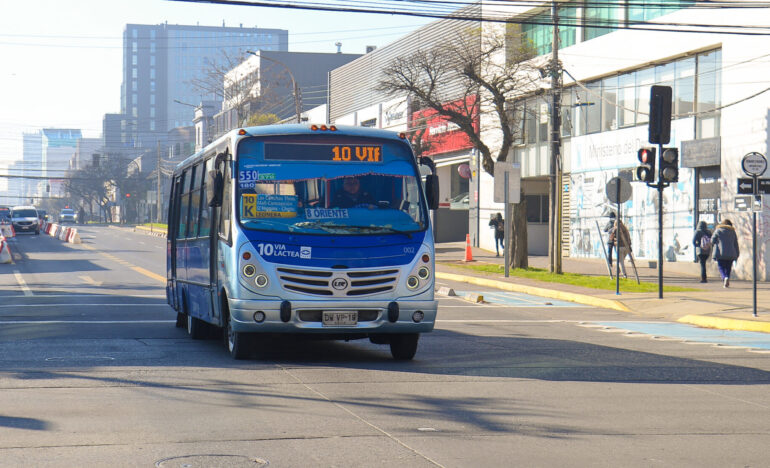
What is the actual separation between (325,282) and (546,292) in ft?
46.1

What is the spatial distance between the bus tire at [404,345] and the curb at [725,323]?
7.62 metres

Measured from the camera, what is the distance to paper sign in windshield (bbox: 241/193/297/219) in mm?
11617

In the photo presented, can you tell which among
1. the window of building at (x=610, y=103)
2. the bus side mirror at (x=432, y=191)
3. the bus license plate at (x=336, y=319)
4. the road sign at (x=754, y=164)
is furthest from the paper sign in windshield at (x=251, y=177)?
the window of building at (x=610, y=103)

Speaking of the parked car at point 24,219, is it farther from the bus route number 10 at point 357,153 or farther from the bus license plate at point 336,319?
the bus license plate at point 336,319

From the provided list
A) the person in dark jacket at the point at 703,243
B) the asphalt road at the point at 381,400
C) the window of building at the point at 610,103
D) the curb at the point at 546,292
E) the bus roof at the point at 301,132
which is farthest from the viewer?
the window of building at the point at 610,103

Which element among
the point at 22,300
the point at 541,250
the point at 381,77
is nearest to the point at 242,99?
the point at 381,77

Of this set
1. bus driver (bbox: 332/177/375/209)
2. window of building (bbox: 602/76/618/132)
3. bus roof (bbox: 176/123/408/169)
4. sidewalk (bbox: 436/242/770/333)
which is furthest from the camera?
window of building (bbox: 602/76/618/132)

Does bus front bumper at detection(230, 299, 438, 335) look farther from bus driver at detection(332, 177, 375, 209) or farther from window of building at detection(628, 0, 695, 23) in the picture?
window of building at detection(628, 0, 695, 23)

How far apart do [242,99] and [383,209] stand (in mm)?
77684

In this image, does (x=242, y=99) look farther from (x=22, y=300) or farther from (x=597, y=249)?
(x=22, y=300)

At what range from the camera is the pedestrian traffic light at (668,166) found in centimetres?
2116

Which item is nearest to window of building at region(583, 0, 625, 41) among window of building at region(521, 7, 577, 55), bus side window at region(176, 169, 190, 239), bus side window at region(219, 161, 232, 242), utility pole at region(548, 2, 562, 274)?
window of building at region(521, 7, 577, 55)

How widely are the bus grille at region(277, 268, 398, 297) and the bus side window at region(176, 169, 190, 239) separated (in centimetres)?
427

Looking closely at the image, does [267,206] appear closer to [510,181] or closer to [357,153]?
[357,153]
